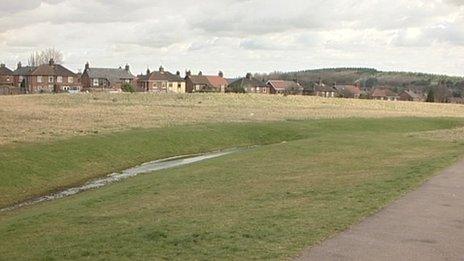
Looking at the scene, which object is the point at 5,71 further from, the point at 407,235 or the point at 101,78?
the point at 407,235

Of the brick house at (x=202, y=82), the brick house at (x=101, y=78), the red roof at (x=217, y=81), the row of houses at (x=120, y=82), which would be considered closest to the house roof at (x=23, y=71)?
the row of houses at (x=120, y=82)

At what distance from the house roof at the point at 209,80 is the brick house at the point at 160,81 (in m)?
5.43

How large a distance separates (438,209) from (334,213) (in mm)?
2703

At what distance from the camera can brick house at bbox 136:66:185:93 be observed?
6254 inches

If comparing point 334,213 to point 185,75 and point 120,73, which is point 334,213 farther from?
point 185,75

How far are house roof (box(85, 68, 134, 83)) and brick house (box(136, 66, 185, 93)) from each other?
5196 mm

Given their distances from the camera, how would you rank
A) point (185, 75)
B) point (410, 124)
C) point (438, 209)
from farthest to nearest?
point (185, 75) < point (410, 124) < point (438, 209)

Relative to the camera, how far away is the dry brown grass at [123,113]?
138 ft

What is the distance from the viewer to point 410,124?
61781 mm

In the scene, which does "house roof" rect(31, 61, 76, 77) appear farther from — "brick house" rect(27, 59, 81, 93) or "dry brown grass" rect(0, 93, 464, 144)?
"dry brown grass" rect(0, 93, 464, 144)

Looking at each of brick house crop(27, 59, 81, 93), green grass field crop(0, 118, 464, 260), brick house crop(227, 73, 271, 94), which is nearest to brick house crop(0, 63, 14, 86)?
brick house crop(27, 59, 81, 93)

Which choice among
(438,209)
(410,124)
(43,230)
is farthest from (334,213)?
(410,124)

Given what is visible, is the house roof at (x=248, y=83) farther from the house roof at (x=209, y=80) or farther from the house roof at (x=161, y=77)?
the house roof at (x=161, y=77)

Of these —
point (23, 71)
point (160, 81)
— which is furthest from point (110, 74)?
point (23, 71)
